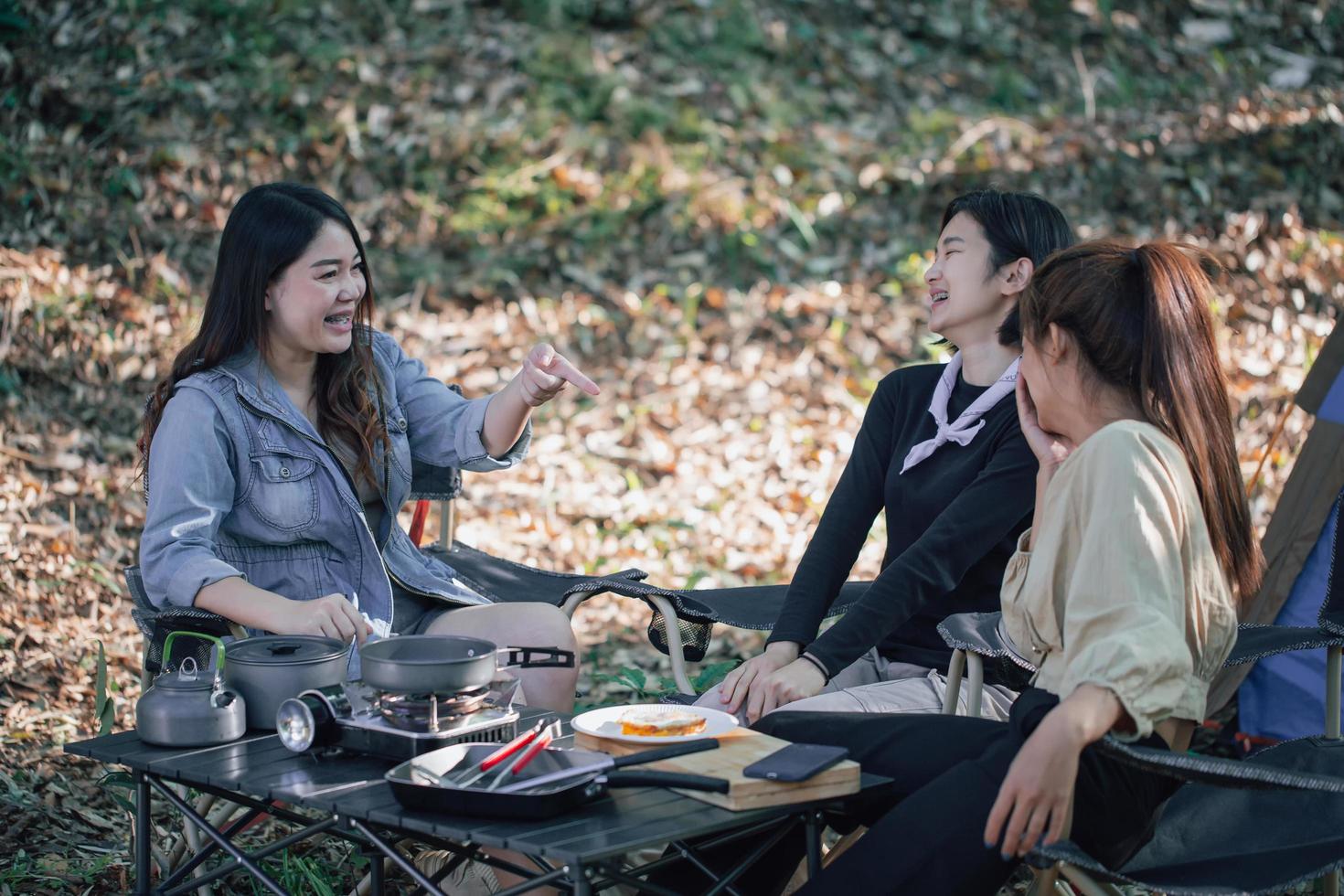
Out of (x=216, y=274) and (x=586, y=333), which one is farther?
(x=586, y=333)

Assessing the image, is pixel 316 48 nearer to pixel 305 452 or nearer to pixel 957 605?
pixel 305 452

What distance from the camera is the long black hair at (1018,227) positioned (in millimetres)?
2754

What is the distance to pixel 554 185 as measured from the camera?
672 cm

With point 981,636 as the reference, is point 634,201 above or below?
above

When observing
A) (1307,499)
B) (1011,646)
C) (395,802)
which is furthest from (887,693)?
(1307,499)

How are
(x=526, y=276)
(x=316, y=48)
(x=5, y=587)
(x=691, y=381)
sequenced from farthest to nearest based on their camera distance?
(x=316, y=48) → (x=526, y=276) → (x=691, y=381) → (x=5, y=587)

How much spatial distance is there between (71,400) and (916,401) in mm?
3638

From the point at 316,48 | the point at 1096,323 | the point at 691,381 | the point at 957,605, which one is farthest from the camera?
the point at 316,48

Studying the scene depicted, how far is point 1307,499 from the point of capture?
3.59 m

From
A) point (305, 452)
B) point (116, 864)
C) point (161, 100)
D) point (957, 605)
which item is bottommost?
point (116, 864)

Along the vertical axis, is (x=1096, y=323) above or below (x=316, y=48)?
below

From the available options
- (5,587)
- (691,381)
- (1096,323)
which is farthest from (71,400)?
(1096,323)

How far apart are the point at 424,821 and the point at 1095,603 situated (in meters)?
0.93

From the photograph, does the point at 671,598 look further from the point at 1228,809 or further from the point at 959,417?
the point at 1228,809
